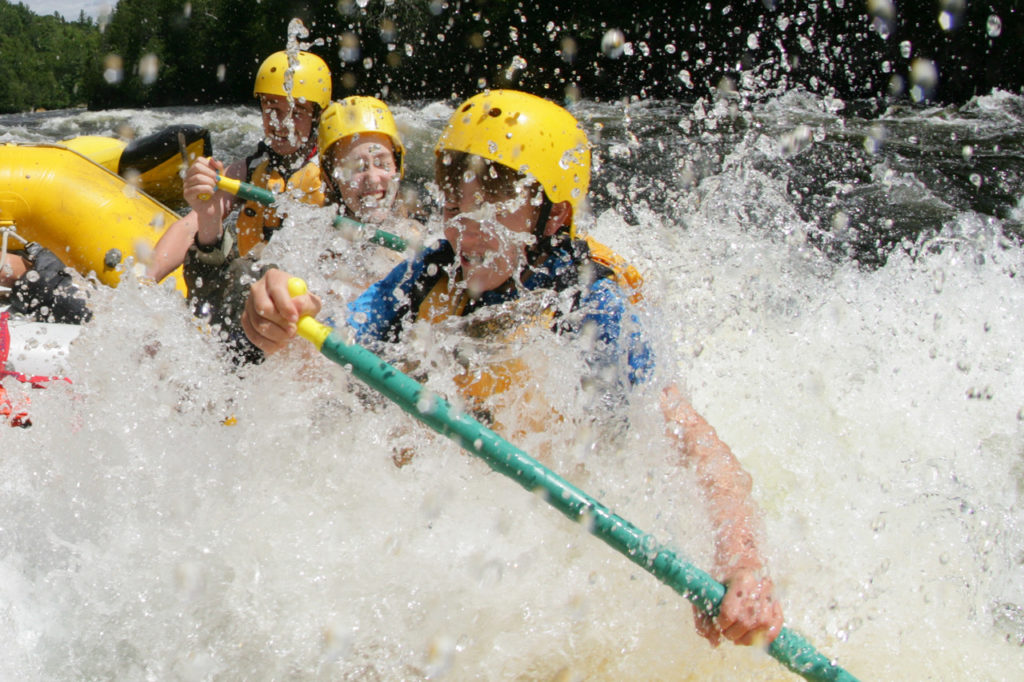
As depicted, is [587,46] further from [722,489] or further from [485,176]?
[722,489]

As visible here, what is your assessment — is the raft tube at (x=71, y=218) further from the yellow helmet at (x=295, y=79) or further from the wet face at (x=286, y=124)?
the yellow helmet at (x=295, y=79)

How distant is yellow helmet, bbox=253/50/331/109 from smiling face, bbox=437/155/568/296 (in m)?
2.20

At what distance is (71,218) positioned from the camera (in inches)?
154

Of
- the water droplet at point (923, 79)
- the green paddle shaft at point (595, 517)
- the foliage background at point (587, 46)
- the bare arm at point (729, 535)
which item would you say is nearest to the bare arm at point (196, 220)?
the green paddle shaft at point (595, 517)

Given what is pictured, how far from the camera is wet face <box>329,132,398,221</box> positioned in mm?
3359

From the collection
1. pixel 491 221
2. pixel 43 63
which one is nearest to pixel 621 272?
pixel 491 221

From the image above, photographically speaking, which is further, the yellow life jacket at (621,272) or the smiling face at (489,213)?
the yellow life jacket at (621,272)

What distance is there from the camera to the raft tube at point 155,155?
509 centimetres

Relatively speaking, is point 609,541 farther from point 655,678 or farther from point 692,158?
point 692,158

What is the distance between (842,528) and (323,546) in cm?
167

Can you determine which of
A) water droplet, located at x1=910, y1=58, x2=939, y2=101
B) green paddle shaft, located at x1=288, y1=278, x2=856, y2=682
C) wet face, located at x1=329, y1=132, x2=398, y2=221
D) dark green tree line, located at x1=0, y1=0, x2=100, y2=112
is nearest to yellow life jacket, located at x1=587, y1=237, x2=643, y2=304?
green paddle shaft, located at x1=288, y1=278, x2=856, y2=682

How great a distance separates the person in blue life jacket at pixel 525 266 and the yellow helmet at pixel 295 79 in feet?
6.92

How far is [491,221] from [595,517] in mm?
809

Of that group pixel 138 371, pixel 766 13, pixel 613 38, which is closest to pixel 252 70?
pixel 613 38
